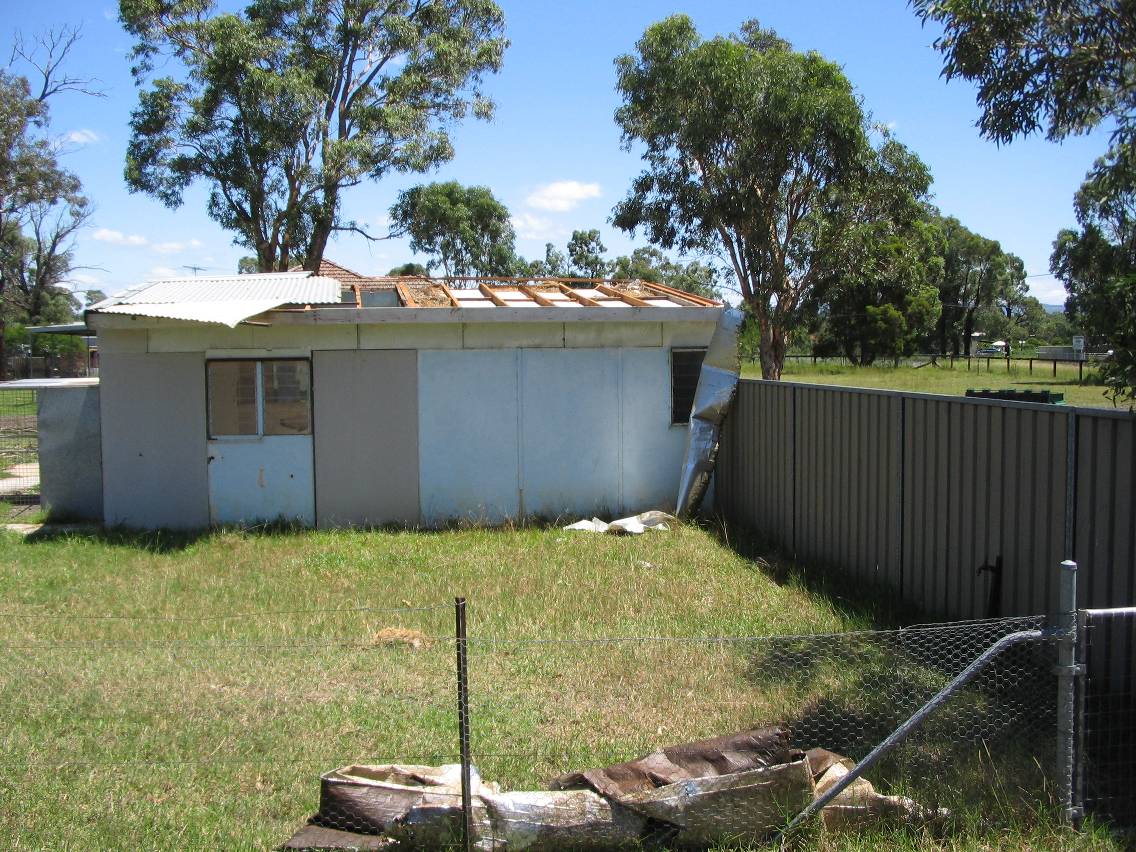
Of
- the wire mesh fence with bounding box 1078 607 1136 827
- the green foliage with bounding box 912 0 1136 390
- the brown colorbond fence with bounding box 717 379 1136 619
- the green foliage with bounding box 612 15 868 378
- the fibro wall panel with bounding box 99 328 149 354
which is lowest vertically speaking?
the wire mesh fence with bounding box 1078 607 1136 827

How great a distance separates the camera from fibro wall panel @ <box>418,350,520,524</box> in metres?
12.3

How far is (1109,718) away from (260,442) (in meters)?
9.87

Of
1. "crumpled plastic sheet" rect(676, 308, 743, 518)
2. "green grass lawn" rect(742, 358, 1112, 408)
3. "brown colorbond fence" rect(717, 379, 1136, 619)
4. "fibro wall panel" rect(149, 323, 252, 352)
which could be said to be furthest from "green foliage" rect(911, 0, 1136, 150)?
"green grass lawn" rect(742, 358, 1112, 408)

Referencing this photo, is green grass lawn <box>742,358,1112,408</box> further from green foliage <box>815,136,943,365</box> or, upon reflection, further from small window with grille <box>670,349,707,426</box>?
small window with grille <box>670,349,707,426</box>

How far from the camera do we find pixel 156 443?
1198cm

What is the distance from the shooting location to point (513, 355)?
491 inches

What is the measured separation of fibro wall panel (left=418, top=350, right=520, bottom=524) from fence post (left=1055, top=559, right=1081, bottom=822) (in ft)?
28.8

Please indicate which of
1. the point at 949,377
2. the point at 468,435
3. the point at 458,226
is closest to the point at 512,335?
the point at 468,435

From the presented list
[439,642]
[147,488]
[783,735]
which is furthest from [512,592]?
[147,488]

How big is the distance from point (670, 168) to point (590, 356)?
10.5m

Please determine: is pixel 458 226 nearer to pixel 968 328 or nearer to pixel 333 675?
pixel 333 675

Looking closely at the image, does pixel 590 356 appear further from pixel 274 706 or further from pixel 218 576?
pixel 274 706

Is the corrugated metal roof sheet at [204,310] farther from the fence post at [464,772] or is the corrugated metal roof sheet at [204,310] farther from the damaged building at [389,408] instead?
the fence post at [464,772]

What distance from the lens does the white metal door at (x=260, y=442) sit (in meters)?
12.0
